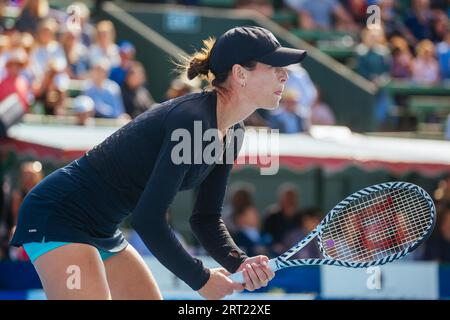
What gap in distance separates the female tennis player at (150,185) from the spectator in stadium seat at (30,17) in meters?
7.64

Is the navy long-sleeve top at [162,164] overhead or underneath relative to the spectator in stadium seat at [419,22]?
underneath

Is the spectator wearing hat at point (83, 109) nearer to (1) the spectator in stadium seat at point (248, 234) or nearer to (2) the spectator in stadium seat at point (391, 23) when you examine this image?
(1) the spectator in stadium seat at point (248, 234)

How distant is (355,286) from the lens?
→ 920 centimetres

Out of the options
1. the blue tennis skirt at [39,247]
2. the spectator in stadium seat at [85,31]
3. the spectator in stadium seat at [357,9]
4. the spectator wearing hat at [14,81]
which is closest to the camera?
the blue tennis skirt at [39,247]

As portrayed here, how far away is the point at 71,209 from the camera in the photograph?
4285 mm

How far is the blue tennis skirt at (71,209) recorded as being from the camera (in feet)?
14.0

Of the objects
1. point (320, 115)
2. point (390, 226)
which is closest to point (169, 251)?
point (390, 226)

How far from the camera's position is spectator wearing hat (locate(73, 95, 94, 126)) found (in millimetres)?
10836

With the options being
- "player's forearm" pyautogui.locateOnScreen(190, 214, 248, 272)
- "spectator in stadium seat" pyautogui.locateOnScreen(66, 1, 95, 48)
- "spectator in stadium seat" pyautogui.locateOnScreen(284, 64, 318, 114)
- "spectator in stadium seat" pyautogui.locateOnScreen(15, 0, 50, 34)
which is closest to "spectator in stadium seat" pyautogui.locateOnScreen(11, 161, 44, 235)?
"spectator in stadium seat" pyautogui.locateOnScreen(15, 0, 50, 34)

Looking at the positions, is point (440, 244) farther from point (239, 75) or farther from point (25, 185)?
point (239, 75)

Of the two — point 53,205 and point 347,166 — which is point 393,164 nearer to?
point 347,166

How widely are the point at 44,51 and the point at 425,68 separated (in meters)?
5.58

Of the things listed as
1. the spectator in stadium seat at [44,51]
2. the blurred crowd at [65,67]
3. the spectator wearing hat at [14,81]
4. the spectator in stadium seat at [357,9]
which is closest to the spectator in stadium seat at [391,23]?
the spectator in stadium seat at [357,9]

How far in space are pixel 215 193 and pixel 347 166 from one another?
6173 millimetres
